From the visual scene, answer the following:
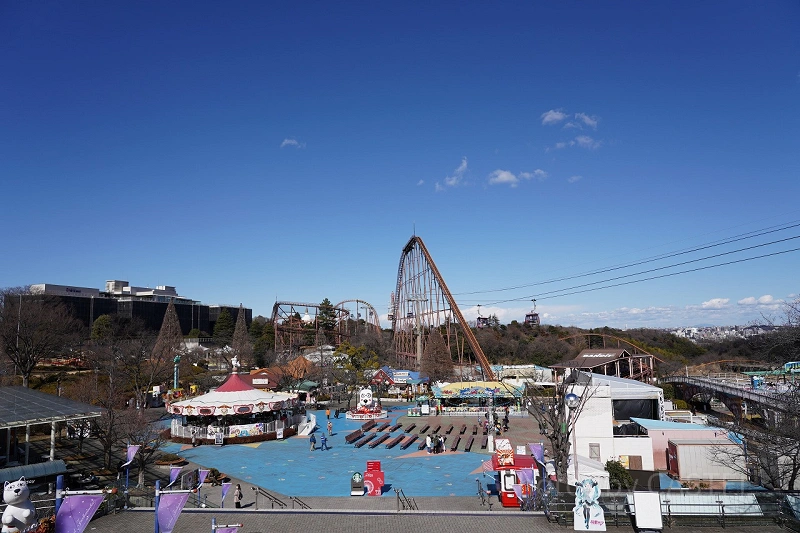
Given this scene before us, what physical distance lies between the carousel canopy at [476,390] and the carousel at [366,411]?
4.40 metres

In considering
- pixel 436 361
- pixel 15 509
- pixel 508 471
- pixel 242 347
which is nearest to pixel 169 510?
pixel 15 509

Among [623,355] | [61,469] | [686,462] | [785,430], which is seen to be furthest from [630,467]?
[623,355]

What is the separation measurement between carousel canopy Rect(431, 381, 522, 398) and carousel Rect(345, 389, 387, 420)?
14.4 feet

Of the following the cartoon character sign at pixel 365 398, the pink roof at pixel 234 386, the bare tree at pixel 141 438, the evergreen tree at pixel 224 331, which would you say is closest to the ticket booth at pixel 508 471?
the bare tree at pixel 141 438

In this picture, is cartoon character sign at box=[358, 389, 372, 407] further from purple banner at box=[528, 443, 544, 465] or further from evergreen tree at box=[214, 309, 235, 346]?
evergreen tree at box=[214, 309, 235, 346]

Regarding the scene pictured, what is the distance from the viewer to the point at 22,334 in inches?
1436

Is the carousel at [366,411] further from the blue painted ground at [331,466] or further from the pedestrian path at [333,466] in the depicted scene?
the blue painted ground at [331,466]

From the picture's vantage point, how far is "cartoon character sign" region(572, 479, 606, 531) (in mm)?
11195

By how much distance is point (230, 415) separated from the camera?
26.8 meters

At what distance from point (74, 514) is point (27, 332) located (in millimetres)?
35451

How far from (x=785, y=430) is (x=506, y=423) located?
1536 centimetres

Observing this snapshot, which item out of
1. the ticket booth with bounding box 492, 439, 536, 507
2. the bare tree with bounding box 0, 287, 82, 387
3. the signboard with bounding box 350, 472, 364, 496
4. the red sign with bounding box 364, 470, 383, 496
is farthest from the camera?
the bare tree with bounding box 0, 287, 82, 387

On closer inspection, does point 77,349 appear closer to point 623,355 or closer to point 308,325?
point 308,325

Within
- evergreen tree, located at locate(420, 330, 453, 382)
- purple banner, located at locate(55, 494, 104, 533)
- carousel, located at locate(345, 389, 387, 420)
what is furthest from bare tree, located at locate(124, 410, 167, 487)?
evergreen tree, located at locate(420, 330, 453, 382)
